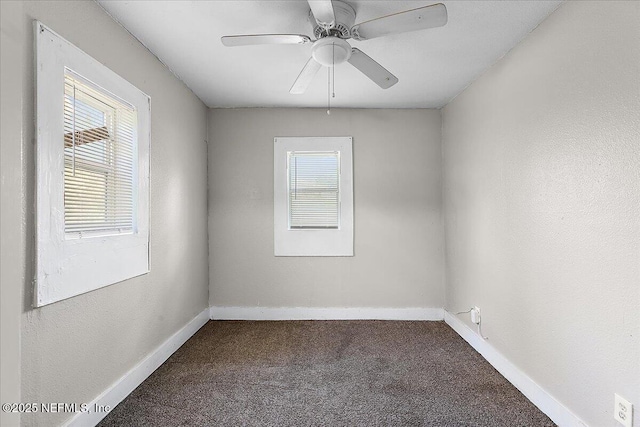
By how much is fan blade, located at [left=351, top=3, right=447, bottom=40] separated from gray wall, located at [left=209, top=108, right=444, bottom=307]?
1973 millimetres

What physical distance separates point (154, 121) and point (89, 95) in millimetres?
676

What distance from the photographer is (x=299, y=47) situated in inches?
93.1

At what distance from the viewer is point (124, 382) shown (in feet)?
6.97

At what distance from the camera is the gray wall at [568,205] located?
149cm

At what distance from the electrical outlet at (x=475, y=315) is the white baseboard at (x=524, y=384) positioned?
0.12 m

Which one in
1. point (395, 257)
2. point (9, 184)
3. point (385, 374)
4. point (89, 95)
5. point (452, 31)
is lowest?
point (385, 374)

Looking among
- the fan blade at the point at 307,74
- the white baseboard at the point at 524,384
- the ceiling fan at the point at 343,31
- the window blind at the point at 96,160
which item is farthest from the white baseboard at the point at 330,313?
the ceiling fan at the point at 343,31

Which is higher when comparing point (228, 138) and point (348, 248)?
point (228, 138)

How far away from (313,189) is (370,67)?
1795 millimetres

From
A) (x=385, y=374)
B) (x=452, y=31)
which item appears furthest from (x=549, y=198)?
(x=385, y=374)

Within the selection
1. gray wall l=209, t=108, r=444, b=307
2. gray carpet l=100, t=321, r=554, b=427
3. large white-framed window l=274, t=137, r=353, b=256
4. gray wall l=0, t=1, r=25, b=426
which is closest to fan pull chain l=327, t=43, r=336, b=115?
gray wall l=209, t=108, r=444, b=307

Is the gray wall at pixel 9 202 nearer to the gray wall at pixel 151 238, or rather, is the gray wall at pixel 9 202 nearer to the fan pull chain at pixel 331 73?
the gray wall at pixel 151 238

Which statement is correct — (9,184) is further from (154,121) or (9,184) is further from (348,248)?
(348,248)

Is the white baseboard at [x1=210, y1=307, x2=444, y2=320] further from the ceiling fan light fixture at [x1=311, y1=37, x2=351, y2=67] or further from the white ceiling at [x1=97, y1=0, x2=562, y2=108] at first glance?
the ceiling fan light fixture at [x1=311, y1=37, x2=351, y2=67]
